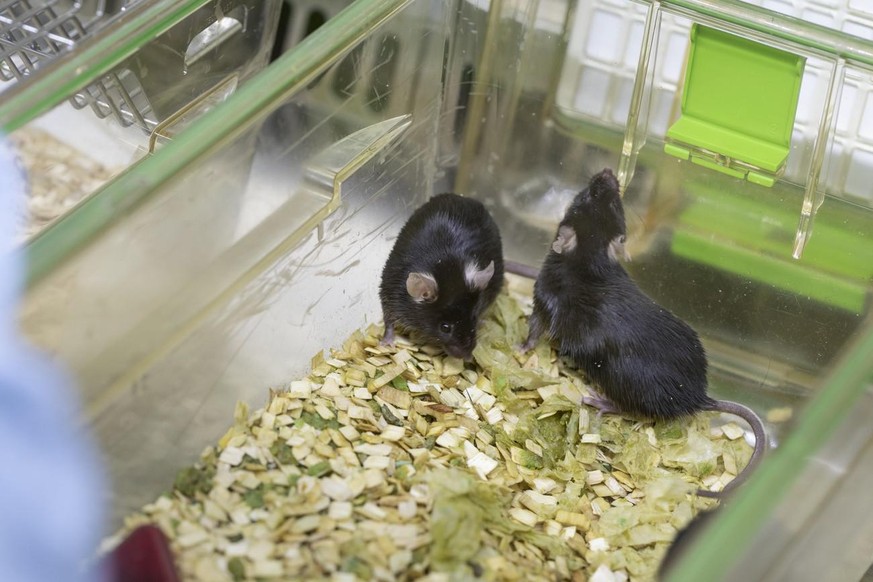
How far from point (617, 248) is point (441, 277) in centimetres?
46

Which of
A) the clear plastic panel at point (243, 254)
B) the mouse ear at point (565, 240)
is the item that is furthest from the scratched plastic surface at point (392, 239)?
the mouse ear at point (565, 240)

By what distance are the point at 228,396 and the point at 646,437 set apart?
988 mm

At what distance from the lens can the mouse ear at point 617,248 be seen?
8.87 ft

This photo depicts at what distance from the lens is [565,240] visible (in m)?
2.73

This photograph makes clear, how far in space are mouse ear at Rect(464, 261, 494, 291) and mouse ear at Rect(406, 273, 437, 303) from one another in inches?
3.4

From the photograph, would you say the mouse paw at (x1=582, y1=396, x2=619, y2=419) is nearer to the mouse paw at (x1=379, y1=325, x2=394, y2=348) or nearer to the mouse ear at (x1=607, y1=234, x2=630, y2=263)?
the mouse ear at (x1=607, y1=234, x2=630, y2=263)

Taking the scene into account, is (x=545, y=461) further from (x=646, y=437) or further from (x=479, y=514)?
(x=479, y=514)

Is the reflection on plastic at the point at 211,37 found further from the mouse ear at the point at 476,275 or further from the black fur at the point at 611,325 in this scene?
the black fur at the point at 611,325

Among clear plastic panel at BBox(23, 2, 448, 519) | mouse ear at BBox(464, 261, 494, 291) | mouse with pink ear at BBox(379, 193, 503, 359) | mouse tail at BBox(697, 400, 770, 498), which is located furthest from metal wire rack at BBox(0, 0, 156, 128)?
mouse tail at BBox(697, 400, 770, 498)

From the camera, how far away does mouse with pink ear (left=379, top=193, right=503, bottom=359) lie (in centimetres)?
261

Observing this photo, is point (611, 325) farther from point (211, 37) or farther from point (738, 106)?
point (211, 37)

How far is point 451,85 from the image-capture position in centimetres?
294

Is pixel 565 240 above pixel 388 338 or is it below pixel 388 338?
above

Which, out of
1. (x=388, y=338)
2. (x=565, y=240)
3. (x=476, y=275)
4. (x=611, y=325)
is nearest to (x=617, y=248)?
(x=565, y=240)
